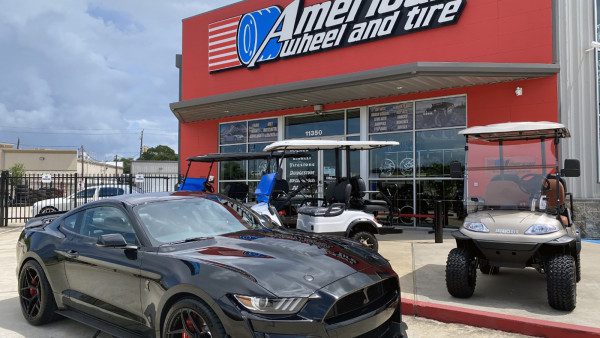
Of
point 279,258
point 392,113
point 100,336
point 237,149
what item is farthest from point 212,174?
point 279,258

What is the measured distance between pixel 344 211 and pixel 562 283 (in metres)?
3.59

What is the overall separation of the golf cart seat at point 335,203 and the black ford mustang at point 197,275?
248 cm

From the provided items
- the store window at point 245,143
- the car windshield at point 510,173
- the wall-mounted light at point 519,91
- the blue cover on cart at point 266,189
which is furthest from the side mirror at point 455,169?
the store window at point 245,143

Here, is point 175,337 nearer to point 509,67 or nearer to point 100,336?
point 100,336

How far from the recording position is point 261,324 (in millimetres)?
3076

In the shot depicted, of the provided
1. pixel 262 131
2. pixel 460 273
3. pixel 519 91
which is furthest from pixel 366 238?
pixel 262 131

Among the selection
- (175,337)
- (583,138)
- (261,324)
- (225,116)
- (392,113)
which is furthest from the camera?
(225,116)

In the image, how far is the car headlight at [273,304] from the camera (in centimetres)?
313

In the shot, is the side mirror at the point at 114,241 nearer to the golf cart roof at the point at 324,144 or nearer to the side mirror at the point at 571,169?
the side mirror at the point at 571,169

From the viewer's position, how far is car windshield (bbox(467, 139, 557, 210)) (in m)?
5.73

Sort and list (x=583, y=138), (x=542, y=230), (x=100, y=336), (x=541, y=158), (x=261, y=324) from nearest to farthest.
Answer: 1. (x=261, y=324)
2. (x=100, y=336)
3. (x=542, y=230)
4. (x=541, y=158)
5. (x=583, y=138)

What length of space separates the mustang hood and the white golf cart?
260cm

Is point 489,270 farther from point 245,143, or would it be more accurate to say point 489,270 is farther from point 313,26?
point 245,143

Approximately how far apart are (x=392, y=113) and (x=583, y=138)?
15.3 ft
